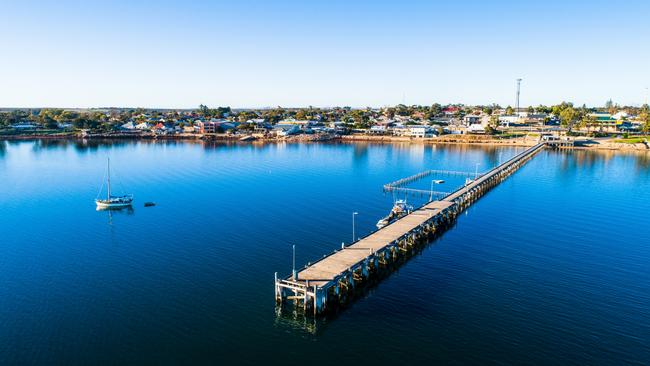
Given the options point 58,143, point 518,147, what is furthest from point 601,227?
point 58,143

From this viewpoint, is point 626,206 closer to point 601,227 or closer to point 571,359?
point 601,227

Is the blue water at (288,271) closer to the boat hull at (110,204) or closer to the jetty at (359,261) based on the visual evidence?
the boat hull at (110,204)

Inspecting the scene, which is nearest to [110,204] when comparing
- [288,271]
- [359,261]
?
[288,271]

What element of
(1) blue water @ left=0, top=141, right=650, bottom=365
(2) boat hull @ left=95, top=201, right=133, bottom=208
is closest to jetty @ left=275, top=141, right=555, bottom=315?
(1) blue water @ left=0, top=141, right=650, bottom=365

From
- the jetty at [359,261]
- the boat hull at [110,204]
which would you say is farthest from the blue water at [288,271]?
the jetty at [359,261]

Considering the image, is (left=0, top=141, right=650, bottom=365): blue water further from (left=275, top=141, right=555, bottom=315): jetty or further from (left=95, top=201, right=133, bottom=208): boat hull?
(left=275, top=141, right=555, bottom=315): jetty
